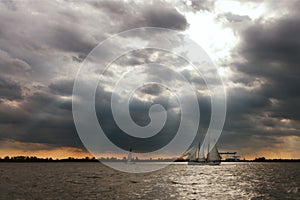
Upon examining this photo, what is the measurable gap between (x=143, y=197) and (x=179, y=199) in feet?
21.4

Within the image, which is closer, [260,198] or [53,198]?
[53,198]

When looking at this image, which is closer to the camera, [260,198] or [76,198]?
[76,198]

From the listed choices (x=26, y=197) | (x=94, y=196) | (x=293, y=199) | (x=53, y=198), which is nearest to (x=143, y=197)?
(x=94, y=196)

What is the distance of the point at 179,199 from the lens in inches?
2415

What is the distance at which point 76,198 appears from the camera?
6034 cm

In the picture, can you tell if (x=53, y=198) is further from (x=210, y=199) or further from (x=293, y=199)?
(x=293, y=199)

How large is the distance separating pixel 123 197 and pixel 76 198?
8295 mm

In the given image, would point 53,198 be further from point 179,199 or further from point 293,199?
point 293,199

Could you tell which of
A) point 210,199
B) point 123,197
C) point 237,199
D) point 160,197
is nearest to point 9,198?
point 123,197

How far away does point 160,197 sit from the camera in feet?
208

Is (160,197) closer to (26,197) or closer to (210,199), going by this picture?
(210,199)

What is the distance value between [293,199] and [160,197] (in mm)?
24726

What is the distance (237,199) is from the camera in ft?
209

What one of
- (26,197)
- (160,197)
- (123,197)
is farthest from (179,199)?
(26,197)
